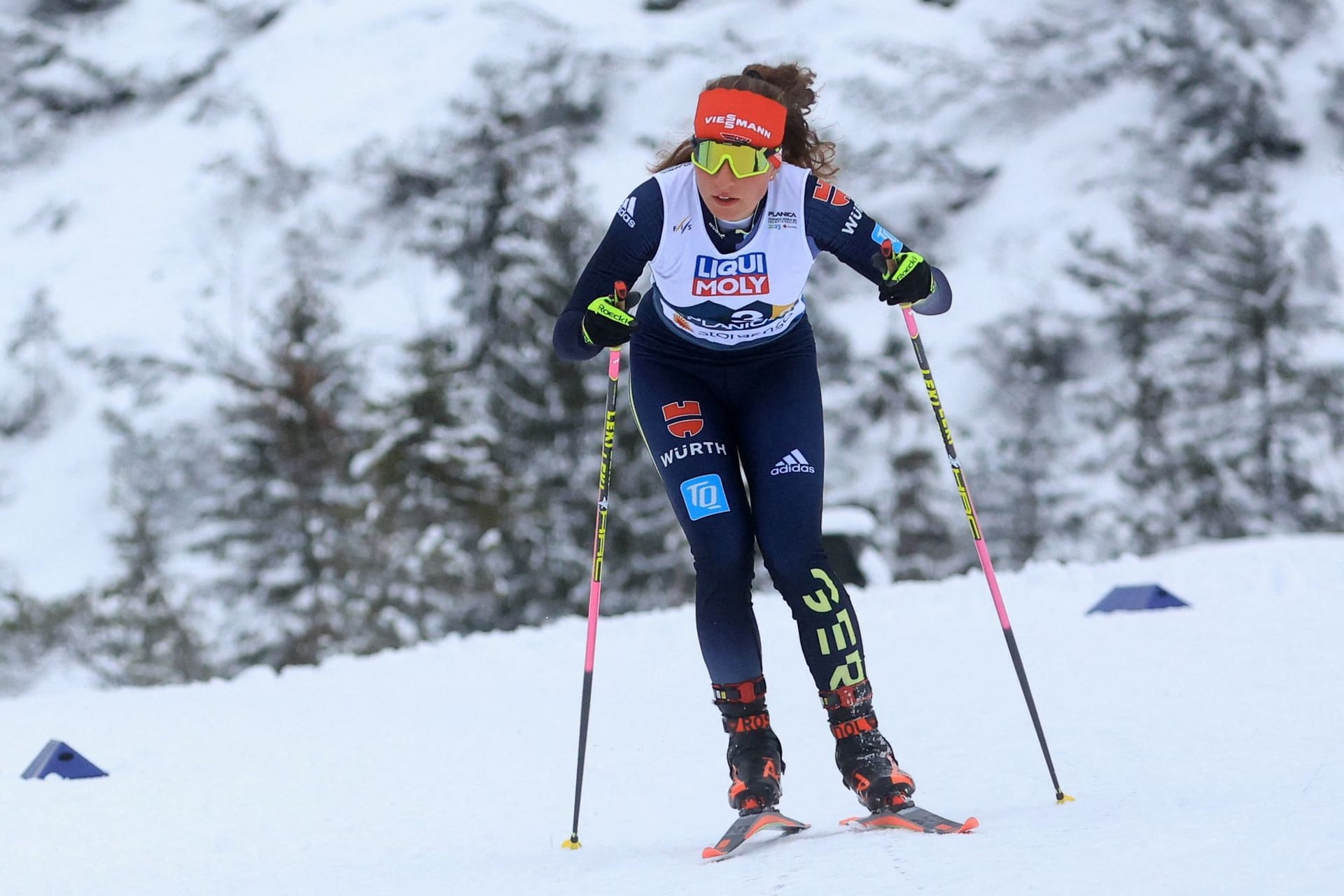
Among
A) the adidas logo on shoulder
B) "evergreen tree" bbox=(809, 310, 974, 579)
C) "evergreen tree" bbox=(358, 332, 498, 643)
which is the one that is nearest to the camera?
the adidas logo on shoulder

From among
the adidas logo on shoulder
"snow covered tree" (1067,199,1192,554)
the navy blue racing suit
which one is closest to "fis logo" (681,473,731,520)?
the navy blue racing suit

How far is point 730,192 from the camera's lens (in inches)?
136

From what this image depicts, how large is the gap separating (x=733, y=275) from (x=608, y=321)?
36cm

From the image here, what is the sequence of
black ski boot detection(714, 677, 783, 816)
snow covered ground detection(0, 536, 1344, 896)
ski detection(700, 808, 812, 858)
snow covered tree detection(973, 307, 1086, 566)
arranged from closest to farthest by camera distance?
snow covered ground detection(0, 536, 1344, 896)
ski detection(700, 808, 812, 858)
black ski boot detection(714, 677, 783, 816)
snow covered tree detection(973, 307, 1086, 566)

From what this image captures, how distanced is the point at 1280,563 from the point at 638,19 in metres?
52.2

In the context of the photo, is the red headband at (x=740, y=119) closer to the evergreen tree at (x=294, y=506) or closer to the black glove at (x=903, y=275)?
the black glove at (x=903, y=275)

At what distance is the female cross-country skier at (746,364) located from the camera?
137 inches

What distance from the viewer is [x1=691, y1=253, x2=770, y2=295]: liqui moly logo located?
11.7ft

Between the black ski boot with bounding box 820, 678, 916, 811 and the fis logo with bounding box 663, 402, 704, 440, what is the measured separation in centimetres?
81

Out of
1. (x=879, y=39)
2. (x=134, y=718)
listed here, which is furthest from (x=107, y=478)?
(x=134, y=718)

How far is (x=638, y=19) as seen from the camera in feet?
185

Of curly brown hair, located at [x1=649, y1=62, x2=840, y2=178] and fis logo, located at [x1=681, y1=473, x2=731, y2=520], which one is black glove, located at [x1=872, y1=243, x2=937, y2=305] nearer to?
curly brown hair, located at [x1=649, y1=62, x2=840, y2=178]

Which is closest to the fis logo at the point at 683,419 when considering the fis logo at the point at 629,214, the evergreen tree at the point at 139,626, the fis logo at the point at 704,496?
the fis logo at the point at 704,496

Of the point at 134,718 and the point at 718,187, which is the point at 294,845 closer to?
the point at 718,187
